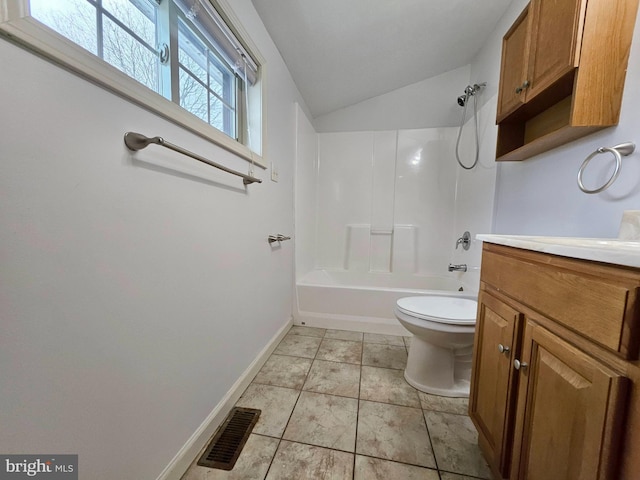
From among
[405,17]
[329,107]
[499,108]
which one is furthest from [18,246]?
[329,107]

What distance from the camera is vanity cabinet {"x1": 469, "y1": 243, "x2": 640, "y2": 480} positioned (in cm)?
45

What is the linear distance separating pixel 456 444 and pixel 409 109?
2.75 meters

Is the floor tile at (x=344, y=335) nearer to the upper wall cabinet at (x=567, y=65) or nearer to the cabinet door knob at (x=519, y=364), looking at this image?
the cabinet door knob at (x=519, y=364)

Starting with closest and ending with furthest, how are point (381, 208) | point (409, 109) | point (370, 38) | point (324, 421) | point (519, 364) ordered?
point (519, 364) < point (324, 421) < point (370, 38) < point (409, 109) < point (381, 208)

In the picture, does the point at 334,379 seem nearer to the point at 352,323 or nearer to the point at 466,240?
the point at 352,323

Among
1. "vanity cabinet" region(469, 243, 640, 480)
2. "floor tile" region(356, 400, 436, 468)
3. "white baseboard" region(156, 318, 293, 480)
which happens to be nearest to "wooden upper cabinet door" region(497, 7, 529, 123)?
"vanity cabinet" region(469, 243, 640, 480)

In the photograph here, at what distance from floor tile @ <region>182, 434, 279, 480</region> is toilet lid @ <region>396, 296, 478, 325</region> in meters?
0.91

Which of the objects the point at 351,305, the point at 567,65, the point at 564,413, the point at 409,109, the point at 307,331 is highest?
the point at 409,109

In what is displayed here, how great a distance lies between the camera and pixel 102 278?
649mm

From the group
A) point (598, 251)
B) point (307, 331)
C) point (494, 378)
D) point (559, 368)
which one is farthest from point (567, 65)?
point (307, 331)

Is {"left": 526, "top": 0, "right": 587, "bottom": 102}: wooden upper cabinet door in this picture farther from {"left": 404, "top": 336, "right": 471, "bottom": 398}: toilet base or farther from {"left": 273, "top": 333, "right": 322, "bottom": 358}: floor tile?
{"left": 273, "top": 333, "right": 322, "bottom": 358}: floor tile

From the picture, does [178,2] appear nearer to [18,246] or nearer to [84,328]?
[18,246]

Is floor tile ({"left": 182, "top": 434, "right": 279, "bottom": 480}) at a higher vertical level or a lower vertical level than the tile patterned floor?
lower

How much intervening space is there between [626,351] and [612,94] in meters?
0.97
